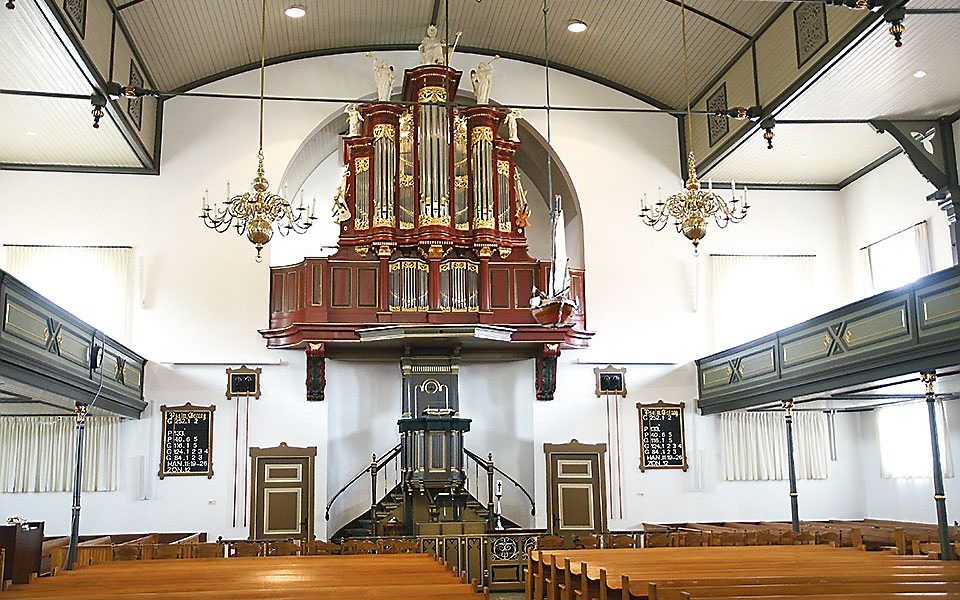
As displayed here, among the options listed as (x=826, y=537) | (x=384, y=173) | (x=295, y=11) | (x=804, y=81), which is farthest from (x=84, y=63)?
(x=826, y=537)

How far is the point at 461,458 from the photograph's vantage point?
17.4m

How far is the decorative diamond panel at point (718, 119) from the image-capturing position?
57.6 ft

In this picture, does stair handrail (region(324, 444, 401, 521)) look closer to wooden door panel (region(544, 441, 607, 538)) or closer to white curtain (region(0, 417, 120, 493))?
wooden door panel (region(544, 441, 607, 538))

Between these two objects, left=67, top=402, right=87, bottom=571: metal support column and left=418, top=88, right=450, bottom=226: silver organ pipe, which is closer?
left=67, top=402, right=87, bottom=571: metal support column

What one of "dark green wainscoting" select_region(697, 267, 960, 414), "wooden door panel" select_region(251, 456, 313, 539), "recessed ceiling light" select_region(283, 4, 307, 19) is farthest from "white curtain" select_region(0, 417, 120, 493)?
"dark green wainscoting" select_region(697, 267, 960, 414)

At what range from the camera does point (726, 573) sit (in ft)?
29.3

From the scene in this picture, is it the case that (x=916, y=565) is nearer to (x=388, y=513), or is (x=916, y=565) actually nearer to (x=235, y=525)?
(x=388, y=513)

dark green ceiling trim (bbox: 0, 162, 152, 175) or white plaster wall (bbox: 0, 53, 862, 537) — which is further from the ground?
dark green ceiling trim (bbox: 0, 162, 152, 175)

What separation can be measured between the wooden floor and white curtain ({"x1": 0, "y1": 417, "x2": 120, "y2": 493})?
679cm

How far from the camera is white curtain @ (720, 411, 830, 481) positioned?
18656 mm

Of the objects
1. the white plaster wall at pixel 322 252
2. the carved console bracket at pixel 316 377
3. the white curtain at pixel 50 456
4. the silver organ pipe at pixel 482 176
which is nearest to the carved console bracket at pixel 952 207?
the white plaster wall at pixel 322 252

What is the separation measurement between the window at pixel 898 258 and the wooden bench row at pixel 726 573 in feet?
22.6

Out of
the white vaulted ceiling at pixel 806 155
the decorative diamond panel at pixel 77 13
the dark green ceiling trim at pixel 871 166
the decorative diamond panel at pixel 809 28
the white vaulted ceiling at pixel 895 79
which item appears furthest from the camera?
the dark green ceiling trim at pixel 871 166

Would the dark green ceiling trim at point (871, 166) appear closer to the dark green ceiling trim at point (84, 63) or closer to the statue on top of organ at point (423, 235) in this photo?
the statue on top of organ at point (423, 235)
